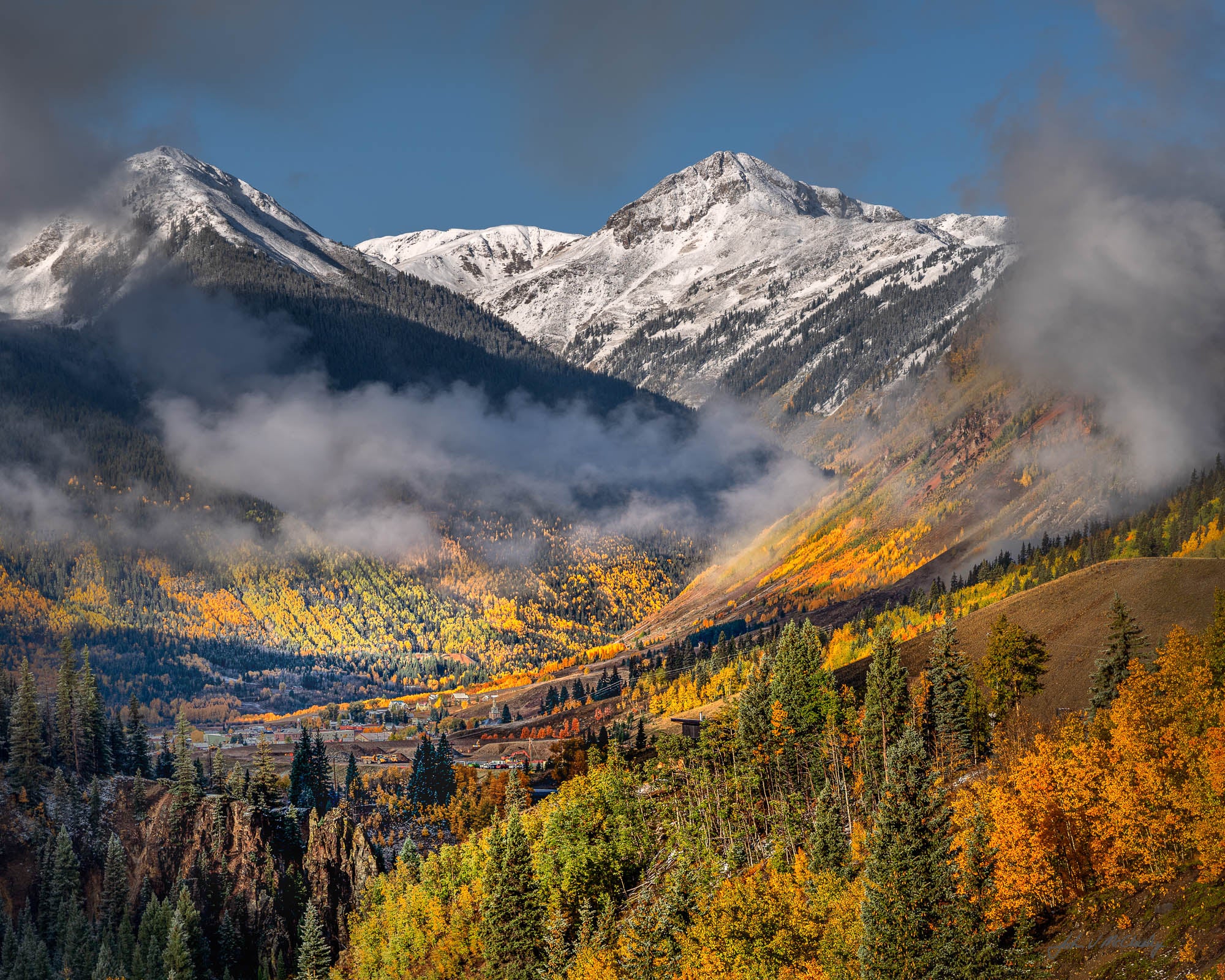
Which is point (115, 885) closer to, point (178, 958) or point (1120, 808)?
point (178, 958)

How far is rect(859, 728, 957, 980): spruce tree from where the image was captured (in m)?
69.3

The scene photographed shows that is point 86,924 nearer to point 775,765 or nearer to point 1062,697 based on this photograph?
point 775,765

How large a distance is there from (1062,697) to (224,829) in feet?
422

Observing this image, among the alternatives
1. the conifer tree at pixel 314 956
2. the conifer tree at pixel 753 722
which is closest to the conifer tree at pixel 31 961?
the conifer tree at pixel 314 956

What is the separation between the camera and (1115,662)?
367 feet

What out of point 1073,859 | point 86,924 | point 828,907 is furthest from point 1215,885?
point 86,924

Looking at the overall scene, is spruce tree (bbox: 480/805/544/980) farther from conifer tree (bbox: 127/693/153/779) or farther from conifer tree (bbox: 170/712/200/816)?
conifer tree (bbox: 127/693/153/779)

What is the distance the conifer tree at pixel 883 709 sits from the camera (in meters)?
112

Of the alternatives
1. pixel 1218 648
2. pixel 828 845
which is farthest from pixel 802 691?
pixel 1218 648

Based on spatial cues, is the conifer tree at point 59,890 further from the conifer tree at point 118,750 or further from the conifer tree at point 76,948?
the conifer tree at point 118,750

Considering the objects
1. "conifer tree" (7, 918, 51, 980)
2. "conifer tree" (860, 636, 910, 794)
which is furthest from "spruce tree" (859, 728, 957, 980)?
"conifer tree" (7, 918, 51, 980)

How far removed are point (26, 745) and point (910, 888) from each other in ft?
497

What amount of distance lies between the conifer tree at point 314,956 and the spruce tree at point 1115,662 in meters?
99.1
